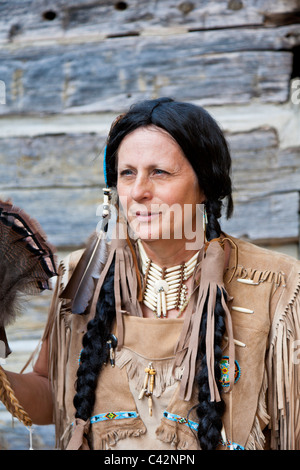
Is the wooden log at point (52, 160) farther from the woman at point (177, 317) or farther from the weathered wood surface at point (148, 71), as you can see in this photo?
the woman at point (177, 317)

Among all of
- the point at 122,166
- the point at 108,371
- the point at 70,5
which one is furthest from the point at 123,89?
the point at 108,371

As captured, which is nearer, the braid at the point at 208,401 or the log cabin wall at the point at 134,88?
the braid at the point at 208,401

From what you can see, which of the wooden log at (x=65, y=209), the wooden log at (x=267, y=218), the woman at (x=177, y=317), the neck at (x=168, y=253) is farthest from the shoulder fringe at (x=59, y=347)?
the wooden log at (x=267, y=218)

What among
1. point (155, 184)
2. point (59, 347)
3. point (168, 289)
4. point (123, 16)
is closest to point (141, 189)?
point (155, 184)

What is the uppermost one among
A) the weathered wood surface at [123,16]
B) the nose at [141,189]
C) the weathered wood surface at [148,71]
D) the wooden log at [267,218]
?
the weathered wood surface at [123,16]

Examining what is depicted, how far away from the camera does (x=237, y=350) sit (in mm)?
1818

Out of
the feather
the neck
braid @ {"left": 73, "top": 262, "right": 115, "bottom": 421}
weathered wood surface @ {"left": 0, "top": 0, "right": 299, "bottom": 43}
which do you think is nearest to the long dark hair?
braid @ {"left": 73, "top": 262, "right": 115, "bottom": 421}

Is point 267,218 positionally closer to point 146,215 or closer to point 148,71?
point 148,71

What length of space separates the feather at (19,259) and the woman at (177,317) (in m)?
0.18

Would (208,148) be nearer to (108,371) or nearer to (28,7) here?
(108,371)

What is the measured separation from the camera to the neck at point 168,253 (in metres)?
1.87

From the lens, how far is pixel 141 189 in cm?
173

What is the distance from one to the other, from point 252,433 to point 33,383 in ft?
2.53

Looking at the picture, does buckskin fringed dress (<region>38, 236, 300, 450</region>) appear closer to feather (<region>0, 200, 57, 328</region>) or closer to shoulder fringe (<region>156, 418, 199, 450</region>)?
shoulder fringe (<region>156, 418, 199, 450</region>)
